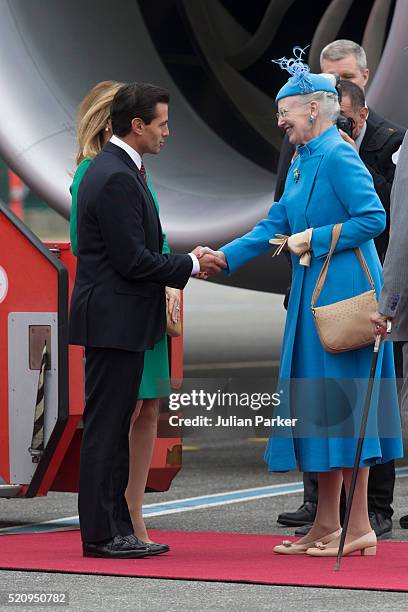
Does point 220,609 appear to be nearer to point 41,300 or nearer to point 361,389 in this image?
point 361,389

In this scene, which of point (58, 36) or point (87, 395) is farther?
point (58, 36)

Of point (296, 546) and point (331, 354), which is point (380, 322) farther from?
point (296, 546)

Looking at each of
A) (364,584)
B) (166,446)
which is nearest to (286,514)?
(166,446)

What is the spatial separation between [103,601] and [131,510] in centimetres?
91

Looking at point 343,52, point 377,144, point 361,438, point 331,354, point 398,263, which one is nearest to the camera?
point 398,263

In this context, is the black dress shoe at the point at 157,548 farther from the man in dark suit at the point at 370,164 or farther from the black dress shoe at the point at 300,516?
the black dress shoe at the point at 300,516

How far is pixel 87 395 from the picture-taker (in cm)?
504

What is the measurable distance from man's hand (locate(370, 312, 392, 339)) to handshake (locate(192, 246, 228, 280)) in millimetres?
693

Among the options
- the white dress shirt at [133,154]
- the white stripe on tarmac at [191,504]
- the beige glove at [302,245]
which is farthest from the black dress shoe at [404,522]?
the white dress shirt at [133,154]

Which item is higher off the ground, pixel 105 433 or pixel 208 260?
pixel 208 260

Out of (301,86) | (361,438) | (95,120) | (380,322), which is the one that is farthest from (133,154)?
(361,438)

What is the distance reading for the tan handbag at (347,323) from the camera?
4945mm

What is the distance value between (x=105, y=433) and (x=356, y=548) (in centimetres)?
80

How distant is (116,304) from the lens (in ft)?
16.2
